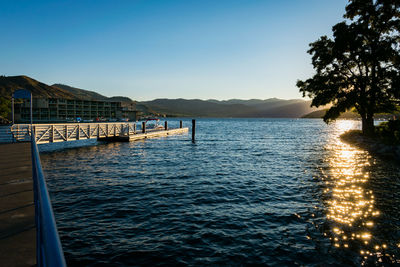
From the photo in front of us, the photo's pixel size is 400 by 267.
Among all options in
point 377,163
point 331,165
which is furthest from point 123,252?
point 377,163

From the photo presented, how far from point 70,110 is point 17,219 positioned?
143774 millimetres

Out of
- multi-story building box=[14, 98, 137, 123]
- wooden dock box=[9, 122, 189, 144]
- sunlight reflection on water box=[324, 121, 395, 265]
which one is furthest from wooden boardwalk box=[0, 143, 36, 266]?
multi-story building box=[14, 98, 137, 123]

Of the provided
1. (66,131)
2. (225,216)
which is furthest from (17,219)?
(66,131)

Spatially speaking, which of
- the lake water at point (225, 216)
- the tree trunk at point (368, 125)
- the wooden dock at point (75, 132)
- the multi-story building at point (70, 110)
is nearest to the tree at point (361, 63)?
the tree trunk at point (368, 125)

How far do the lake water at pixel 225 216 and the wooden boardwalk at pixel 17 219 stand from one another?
1834 mm

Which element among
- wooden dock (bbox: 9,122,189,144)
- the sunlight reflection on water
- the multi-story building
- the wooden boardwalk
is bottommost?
the sunlight reflection on water

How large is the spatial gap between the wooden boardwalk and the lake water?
1.83 meters

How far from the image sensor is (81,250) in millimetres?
6938

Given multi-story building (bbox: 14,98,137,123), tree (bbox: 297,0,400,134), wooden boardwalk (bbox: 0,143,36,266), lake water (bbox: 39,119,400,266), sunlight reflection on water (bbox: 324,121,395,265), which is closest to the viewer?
wooden boardwalk (bbox: 0,143,36,266)

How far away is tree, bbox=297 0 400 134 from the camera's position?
29.5 m

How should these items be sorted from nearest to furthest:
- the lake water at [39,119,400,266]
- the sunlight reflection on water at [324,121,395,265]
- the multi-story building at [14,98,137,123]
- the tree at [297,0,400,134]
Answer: the lake water at [39,119,400,266], the sunlight reflection on water at [324,121,395,265], the tree at [297,0,400,134], the multi-story building at [14,98,137,123]

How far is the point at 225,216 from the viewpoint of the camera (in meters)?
9.40

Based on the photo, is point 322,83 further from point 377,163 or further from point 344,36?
point 377,163

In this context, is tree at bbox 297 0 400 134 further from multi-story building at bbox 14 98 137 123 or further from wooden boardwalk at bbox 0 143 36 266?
multi-story building at bbox 14 98 137 123
